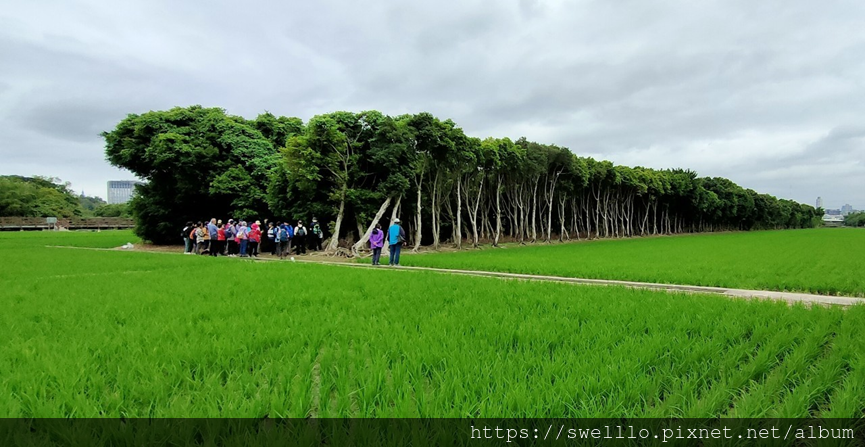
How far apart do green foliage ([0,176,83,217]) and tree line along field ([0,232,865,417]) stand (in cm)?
8222

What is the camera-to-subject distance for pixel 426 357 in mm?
3793

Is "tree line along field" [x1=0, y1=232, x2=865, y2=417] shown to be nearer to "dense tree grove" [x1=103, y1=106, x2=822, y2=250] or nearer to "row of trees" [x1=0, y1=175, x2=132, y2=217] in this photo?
"dense tree grove" [x1=103, y1=106, x2=822, y2=250]

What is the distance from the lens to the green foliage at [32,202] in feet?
213

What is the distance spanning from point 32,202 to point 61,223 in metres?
6.84

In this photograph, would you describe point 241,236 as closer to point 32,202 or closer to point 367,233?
point 367,233

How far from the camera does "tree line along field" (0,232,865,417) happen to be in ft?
9.44

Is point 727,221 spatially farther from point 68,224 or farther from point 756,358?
point 68,224

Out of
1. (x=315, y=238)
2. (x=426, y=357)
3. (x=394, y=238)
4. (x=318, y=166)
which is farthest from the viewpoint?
(x=315, y=238)

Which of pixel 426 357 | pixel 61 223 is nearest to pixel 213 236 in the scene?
pixel 426 357

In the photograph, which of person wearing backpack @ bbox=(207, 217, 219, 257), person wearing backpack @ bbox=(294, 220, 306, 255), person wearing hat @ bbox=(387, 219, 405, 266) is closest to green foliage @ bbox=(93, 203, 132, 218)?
person wearing backpack @ bbox=(294, 220, 306, 255)

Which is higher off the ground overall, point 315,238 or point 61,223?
point 61,223

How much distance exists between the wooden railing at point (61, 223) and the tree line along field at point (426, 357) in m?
74.4

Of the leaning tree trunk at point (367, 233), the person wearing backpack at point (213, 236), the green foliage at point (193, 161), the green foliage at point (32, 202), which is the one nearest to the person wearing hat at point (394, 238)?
the leaning tree trunk at point (367, 233)

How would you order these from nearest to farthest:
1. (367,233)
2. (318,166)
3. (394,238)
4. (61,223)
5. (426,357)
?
(426,357) < (394,238) < (318,166) < (367,233) < (61,223)
